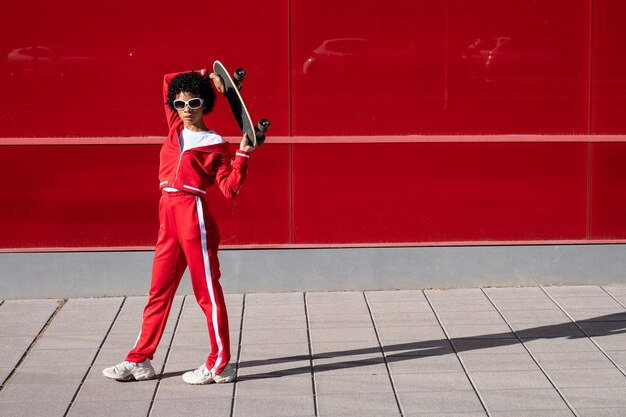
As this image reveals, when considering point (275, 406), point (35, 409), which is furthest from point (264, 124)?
point (35, 409)

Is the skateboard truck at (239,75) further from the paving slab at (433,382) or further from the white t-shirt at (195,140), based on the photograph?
the paving slab at (433,382)

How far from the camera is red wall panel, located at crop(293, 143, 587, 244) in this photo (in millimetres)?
8391

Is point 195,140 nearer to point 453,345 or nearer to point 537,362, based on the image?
point 453,345

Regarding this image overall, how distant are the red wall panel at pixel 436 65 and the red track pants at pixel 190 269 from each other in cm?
225

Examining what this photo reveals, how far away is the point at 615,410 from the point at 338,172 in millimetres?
3211

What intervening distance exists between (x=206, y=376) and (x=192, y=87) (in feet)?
5.27

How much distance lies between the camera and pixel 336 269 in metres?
8.47

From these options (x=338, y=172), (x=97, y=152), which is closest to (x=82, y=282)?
(x=97, y=152)

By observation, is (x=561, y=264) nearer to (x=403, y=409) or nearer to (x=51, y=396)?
(x=403, y=409)

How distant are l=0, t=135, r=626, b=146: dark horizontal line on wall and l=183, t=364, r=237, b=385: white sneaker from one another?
2377 millimetres

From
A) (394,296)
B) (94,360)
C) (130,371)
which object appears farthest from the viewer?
(394,296)

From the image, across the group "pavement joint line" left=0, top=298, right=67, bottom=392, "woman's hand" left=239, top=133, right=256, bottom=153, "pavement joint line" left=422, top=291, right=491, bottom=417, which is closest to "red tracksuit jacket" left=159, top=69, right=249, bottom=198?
"woman's hand" left=239, top=133, right=256, bottom=153

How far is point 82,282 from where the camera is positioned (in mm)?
8352

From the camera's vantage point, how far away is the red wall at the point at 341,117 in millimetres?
8188
